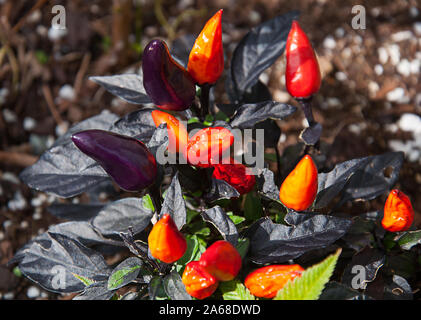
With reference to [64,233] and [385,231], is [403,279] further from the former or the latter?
[64,233]

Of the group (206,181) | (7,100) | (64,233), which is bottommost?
(64,233)

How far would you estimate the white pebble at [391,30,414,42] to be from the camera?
6.97 feet

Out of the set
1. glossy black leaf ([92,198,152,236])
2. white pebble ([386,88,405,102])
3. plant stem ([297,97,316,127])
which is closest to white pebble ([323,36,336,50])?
white pebble ([386,88,405,102])

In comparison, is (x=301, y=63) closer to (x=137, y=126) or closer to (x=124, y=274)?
(x=137, y=126)

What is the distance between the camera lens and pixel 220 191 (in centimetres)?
116

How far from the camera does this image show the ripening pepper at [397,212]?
108 centimetres

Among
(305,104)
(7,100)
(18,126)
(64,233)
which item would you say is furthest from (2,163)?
(305,104)

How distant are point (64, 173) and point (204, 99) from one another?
43 cm

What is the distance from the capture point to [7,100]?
211 cm

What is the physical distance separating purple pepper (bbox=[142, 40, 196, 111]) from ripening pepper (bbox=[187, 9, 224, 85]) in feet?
0.10

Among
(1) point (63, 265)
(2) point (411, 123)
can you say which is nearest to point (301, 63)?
(1) point (63, 265)

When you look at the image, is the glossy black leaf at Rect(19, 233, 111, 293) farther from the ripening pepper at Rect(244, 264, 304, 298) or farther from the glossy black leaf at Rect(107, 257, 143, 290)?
the ripening pepper at Rect(244, 264, 304, 298)
